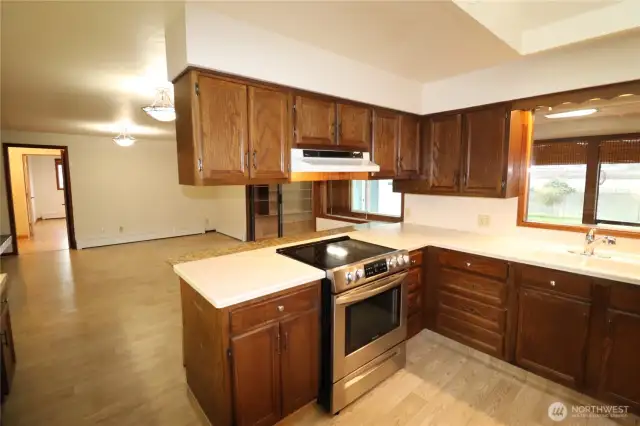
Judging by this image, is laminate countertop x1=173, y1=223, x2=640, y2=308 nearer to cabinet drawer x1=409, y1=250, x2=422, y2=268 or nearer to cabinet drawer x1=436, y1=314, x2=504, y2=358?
cabinet drawer x1=409, y1=250, x2=422, y2=268

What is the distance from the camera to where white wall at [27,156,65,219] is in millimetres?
9969

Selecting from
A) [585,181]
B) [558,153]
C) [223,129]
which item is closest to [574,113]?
[558,153]

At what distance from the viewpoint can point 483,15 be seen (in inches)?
71.3

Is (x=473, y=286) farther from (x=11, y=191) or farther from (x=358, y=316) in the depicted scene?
(x=11, y=191)

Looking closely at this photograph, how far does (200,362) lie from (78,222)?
250 inches

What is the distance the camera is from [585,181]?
249 cm

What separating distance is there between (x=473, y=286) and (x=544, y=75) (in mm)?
1783

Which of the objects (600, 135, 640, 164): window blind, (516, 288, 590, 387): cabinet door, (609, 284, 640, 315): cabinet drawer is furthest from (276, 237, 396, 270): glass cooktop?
(600, 135, 640, 164): window blind

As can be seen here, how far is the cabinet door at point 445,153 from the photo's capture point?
297cm

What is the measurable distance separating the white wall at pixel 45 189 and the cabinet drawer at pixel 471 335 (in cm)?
1262

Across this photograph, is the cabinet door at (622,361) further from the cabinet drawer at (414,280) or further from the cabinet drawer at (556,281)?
the cabinet drawer at (414,280)

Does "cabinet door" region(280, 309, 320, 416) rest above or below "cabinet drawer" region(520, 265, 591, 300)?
below

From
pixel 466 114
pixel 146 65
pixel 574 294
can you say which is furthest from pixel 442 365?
pixel 146 65

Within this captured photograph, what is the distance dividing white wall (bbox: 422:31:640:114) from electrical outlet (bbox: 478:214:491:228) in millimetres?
1061
